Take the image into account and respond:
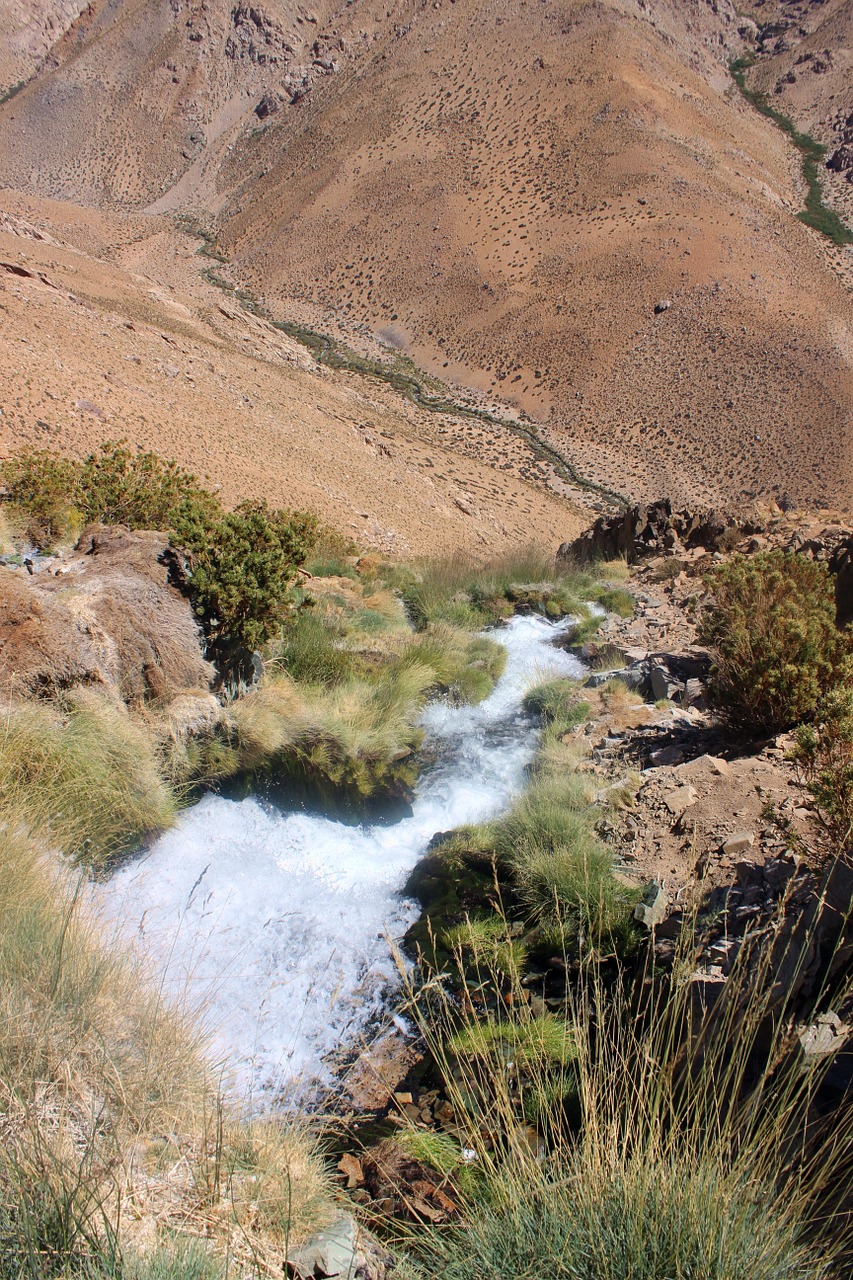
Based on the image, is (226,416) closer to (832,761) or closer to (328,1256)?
(832,761)

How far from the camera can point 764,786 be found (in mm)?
5273

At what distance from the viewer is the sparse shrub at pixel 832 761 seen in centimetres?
388

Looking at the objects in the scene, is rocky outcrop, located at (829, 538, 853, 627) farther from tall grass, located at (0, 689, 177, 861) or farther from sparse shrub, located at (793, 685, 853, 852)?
tall grass, located at (0, 689, 177, 861)

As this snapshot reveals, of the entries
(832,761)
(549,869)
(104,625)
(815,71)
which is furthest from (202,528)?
(815,71)

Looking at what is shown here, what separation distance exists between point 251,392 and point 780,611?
1722 centimetres

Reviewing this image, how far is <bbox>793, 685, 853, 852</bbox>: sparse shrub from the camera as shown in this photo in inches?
153

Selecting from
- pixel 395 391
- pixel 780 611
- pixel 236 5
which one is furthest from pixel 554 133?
pixel 780 611

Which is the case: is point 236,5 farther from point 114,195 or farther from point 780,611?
point 780,611

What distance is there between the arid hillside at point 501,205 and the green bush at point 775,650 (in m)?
11.1

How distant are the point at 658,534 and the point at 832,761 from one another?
1062 cm

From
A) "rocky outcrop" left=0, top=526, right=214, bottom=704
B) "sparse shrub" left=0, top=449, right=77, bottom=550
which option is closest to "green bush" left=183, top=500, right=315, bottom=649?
"rocky outcrop" left=0, top=526, right=214, bottom=704

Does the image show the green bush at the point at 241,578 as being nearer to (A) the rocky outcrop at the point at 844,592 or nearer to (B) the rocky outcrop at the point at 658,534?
(A) the rocky outcrop at the point at 844,592

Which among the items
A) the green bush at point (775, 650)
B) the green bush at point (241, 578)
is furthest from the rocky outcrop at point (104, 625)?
the green bush at point (775, 650)

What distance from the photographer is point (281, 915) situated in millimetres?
5043
